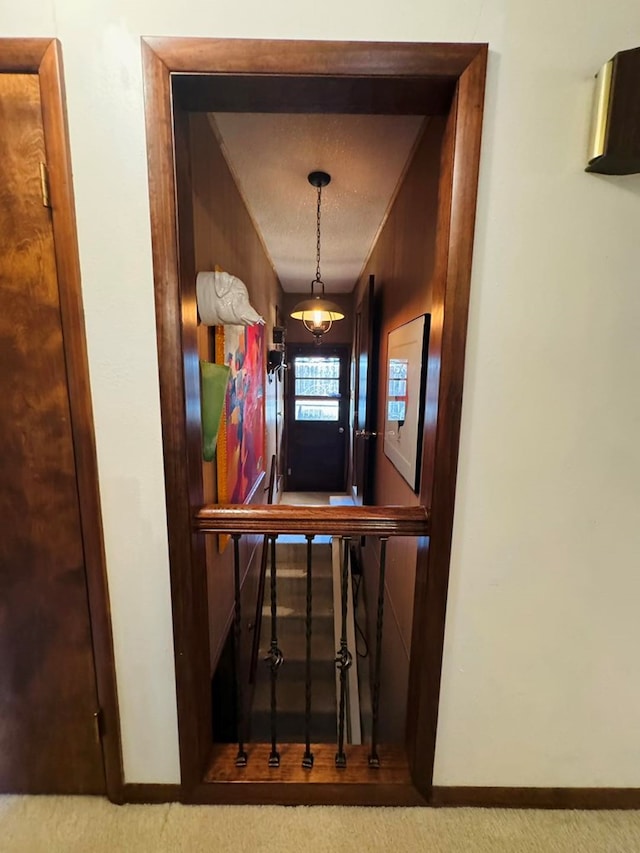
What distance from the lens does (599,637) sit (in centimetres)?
110

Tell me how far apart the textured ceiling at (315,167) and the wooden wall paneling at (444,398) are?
2.89ft

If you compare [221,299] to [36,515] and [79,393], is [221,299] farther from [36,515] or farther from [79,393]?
[36,515]

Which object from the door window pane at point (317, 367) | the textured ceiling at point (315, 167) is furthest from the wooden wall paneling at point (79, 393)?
the door window pane at point (317, 367)

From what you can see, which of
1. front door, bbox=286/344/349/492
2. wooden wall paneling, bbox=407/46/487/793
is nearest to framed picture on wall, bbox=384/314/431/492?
wooden wall paneling, bbox=407/46/487/793

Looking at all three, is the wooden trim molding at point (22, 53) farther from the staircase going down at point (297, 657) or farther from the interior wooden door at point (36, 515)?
the staircase going down at point (297, 657)

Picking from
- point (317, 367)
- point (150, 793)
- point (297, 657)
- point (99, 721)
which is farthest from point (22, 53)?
point (317, 367)

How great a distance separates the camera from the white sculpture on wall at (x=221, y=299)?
1.35 m

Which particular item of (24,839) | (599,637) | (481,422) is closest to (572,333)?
(481,422)

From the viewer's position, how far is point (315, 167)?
75.6 inches

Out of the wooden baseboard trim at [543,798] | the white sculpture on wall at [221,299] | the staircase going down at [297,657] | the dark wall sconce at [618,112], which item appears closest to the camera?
the dark wall sconce at [618,112]

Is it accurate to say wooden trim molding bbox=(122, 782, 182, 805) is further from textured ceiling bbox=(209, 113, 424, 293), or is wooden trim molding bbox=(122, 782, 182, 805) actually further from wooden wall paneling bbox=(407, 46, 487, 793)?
textured ceiling bbox=(209, 113, 424, 293)

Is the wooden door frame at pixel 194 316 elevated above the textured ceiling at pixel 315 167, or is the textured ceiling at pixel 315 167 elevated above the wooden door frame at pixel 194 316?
the textured ceiling at pixel 315 167

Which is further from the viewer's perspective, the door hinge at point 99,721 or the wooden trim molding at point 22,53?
the door hinge at point 99,721

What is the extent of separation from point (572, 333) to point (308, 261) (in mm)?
3291
